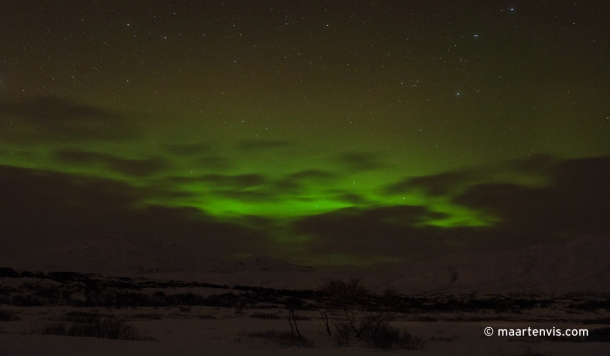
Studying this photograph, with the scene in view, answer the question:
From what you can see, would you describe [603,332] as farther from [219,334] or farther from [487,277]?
[487,277]

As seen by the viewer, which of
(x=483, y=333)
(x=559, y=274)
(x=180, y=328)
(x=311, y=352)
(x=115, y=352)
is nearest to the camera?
(x=115, y=352)

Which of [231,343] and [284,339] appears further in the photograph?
[284,339]

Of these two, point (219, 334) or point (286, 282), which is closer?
point (219, 334)

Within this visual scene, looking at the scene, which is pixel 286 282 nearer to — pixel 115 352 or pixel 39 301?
pixel 39 301

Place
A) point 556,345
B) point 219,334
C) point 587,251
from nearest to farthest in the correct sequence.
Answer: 1. point 556,345
2. point 219,334
3. point 587,251

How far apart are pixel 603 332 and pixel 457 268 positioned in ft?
306

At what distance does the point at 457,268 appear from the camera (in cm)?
11219

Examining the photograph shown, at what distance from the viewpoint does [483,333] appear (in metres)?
24.1

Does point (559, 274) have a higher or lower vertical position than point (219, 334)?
higher

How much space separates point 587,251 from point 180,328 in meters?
106

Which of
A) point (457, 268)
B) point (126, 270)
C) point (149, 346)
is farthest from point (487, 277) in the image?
point (126, 270)

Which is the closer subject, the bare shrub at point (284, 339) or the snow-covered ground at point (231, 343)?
the snow-covered ground at point (231, 343)

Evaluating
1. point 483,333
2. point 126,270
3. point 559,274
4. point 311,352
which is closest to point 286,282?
point 559,274

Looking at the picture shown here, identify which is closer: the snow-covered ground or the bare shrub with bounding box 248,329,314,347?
the snow-covered ground
